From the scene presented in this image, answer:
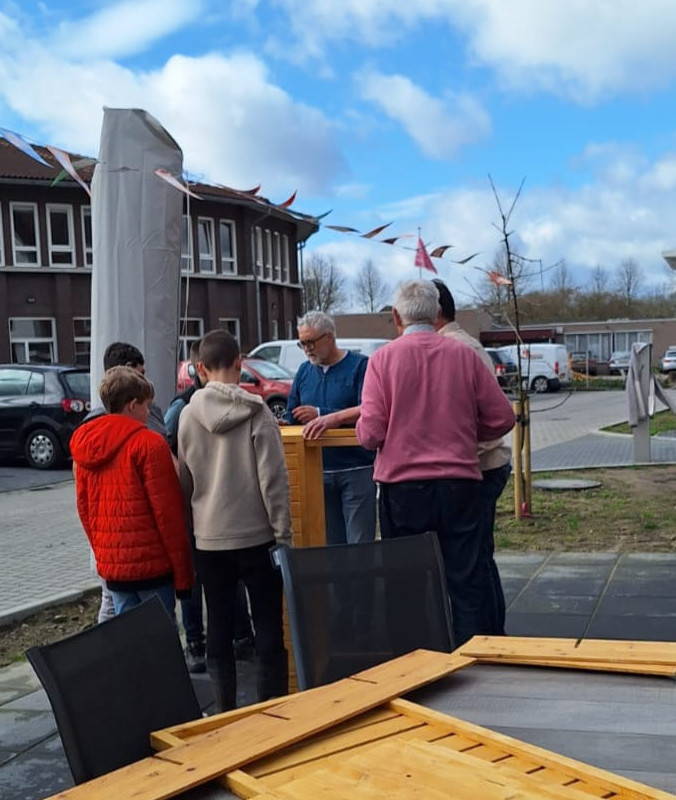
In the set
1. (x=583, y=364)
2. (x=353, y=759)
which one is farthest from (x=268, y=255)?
(x=353, y=759)

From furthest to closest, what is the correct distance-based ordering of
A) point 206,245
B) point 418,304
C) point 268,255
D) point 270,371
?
point 268,255 → point 206,245 → point 270,371 → point 418,304

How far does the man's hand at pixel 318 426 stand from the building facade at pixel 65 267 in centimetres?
2524

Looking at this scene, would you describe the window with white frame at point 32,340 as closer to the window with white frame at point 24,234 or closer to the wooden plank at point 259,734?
the window with white frame at point 24,234

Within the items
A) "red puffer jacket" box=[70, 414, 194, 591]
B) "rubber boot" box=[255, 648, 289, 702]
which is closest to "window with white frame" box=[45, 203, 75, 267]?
"red puffer jacket" box=[70, 414, 194, 591]

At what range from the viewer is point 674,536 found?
→ 8031mm

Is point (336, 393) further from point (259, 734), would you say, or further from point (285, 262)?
point (285, 262)

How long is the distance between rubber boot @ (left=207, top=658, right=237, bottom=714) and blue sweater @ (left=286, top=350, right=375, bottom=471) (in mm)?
1196

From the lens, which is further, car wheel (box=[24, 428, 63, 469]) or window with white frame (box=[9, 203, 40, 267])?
window with white frame (box=[9, 203, 40, 267])

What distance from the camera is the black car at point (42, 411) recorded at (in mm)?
15656

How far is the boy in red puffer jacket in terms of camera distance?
13.1ft

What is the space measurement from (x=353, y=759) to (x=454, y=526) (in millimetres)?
2256

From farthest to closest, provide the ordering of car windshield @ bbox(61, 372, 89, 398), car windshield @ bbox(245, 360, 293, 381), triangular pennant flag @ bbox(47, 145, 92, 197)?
car windshield @ bbox(245, 360, 293, 381)
car windshield @ bbox(61, 372, 89, 398)
triangular pennant flag @ bbox(47, 145, 92, 197)

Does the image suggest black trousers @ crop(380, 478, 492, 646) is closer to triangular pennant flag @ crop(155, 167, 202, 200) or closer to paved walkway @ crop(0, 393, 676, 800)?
paved walkway @ crop(0, 393, 676, 800)

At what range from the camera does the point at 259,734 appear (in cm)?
203
